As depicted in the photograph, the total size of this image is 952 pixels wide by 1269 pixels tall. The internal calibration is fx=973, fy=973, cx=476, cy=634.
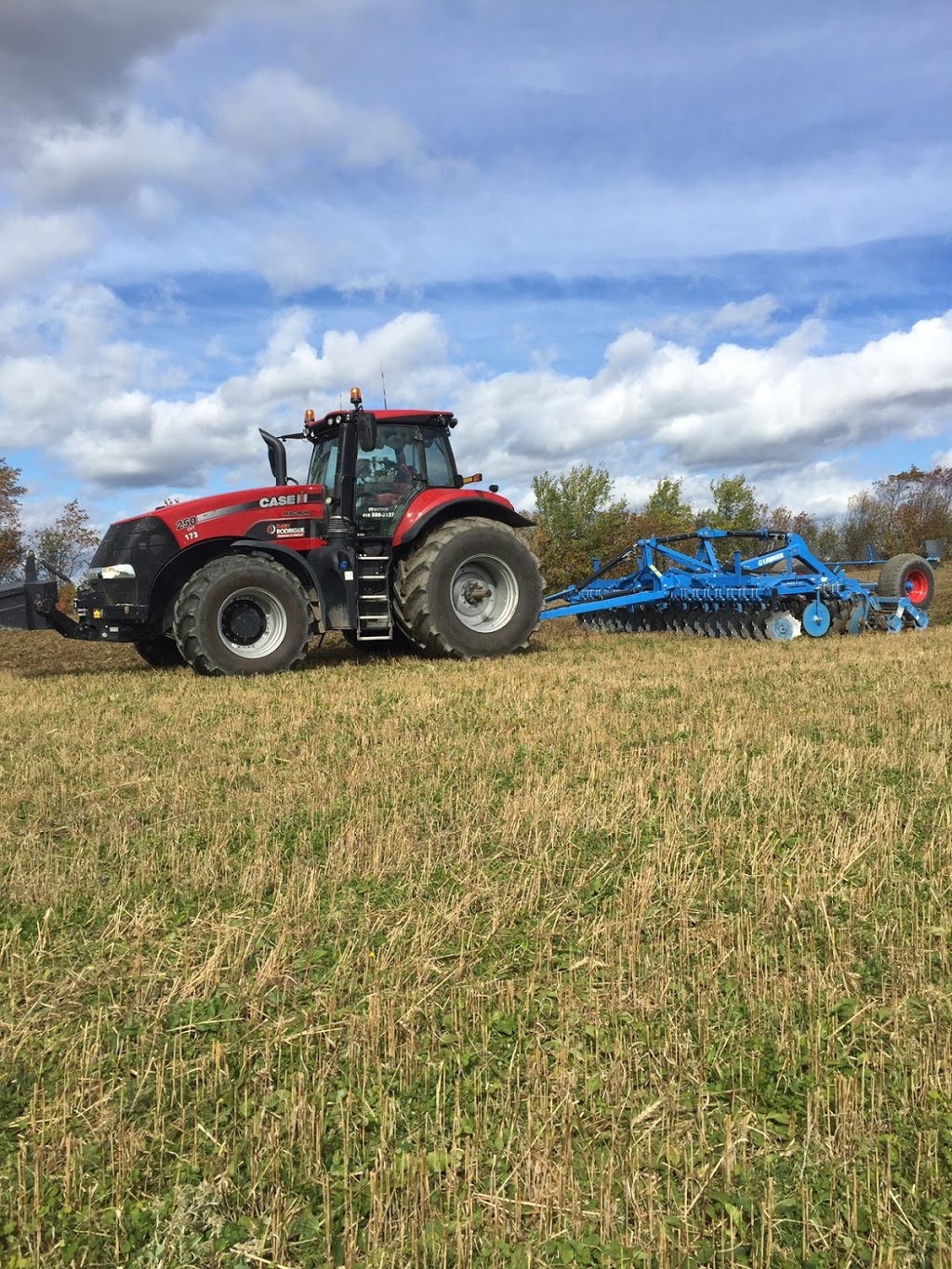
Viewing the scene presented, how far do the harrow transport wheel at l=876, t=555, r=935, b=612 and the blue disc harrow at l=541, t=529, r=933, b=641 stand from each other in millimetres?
15

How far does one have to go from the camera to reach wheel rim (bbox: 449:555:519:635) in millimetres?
10164

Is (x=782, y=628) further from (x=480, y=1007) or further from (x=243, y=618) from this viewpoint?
(x=480, y=1007)

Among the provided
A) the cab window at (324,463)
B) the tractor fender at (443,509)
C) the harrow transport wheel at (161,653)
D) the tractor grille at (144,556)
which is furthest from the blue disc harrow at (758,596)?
the tractor grille at (144,556)

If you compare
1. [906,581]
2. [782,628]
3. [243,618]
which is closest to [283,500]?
[243,618]

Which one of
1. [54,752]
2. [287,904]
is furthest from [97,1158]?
[54,752]

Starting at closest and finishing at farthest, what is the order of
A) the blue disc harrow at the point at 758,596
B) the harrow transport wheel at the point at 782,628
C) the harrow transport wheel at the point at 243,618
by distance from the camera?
the harrow transport wheel at the point at 243,618 → the harrow transport wheel at the point at 782,628 → the blue disc harrow at the point at 758,596

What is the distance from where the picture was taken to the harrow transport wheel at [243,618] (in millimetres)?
8617

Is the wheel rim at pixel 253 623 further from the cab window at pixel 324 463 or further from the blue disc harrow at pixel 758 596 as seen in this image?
the blue disc harrow at pixel 758 596

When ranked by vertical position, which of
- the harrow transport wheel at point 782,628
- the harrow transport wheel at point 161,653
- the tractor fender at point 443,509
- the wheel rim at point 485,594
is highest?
the tractor fender at point 443,509

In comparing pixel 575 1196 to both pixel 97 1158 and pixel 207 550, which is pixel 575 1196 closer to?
pixel 97 1158

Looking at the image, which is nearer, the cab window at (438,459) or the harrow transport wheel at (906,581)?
the cab window at (438,459)

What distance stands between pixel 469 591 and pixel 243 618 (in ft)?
8.08

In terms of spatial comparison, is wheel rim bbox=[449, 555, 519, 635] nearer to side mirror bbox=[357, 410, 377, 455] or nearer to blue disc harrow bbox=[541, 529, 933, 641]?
blue disc harrow bbox=[541, 529, 933, 641]

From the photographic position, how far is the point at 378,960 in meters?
2.95
